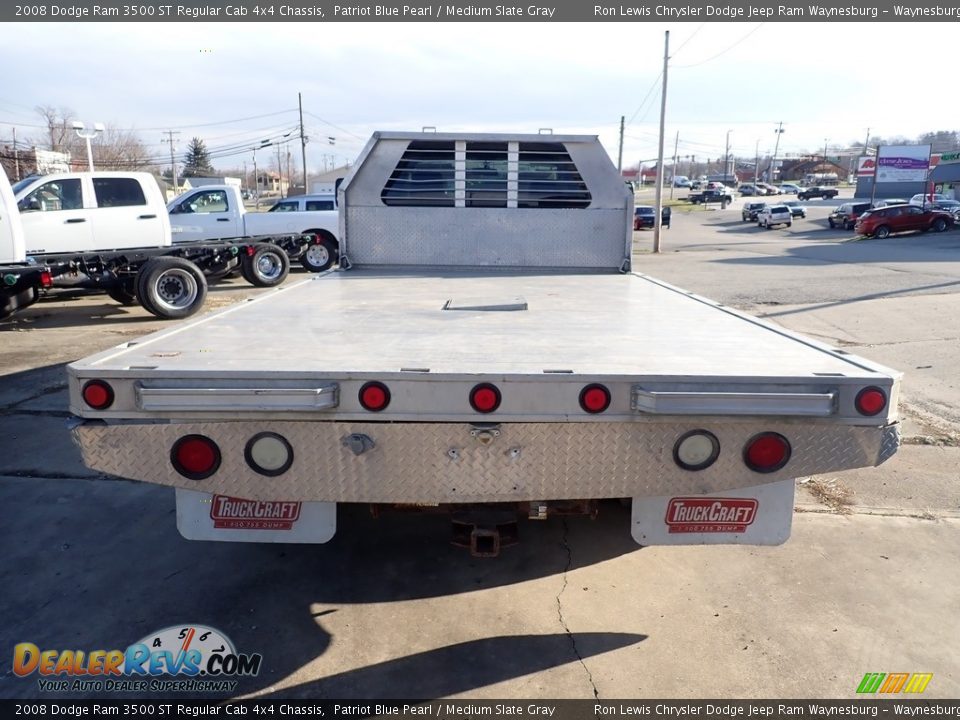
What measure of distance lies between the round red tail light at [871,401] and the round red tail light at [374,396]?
1.69 metres

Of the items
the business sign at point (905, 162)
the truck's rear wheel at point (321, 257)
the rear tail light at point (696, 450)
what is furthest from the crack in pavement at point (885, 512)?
the business sign at point (905, 162)

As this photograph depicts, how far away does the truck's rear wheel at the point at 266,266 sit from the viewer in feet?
44.7

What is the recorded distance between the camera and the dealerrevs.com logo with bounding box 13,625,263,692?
2.76 meters

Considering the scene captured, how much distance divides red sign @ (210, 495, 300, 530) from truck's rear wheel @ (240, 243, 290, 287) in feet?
37.7

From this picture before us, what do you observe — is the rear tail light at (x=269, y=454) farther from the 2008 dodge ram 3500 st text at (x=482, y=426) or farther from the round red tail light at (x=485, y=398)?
the round red tail light at (x=485, y=398)

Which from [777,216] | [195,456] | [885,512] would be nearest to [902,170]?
[777,216]

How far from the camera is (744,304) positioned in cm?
1327

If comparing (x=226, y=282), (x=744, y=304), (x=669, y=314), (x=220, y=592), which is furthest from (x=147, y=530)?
(x=226, y=282)

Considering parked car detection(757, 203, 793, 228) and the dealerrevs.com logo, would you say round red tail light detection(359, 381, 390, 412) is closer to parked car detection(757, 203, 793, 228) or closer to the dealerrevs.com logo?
the dealerrevs.com logo

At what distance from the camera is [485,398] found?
96.8 inches

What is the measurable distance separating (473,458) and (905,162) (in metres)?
65.9

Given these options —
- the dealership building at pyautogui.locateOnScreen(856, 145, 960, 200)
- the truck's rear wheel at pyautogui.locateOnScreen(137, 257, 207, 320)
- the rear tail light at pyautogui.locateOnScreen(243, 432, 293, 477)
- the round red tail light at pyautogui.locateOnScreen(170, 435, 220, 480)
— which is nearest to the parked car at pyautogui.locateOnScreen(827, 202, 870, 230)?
the dealership building at pyautogui.locateOnScreen(856, 145, 960, 200)

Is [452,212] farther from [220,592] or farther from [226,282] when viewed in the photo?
[226,282]

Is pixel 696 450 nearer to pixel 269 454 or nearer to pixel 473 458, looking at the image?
pixel 473 458
